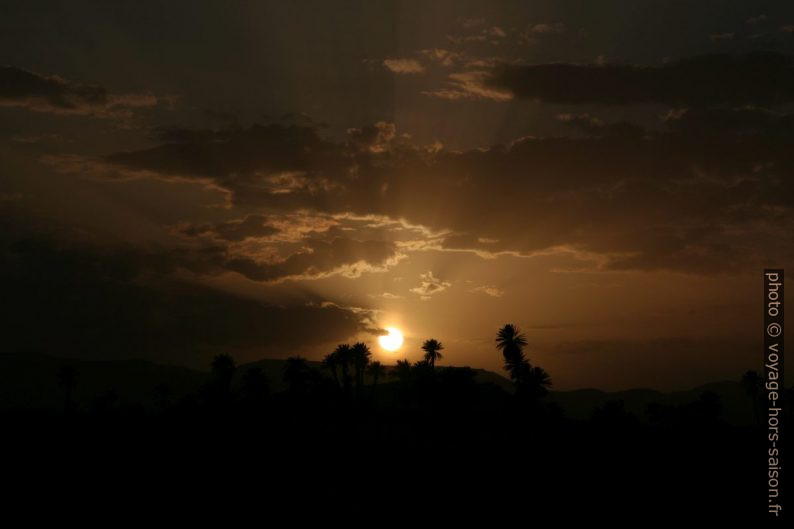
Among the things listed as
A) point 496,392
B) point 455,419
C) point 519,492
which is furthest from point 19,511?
point 496,392

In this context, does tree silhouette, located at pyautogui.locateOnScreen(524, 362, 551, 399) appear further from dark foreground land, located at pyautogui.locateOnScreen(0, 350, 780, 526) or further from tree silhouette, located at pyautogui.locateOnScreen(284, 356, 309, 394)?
tree silhouette, located at pyautogui.locateOnScreen(284, 356, 309, 394)

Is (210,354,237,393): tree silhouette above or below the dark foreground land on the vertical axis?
above

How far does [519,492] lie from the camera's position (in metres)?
60.3

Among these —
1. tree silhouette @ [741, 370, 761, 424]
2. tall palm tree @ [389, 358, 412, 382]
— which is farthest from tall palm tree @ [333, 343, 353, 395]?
tree silhouette @ [741, 370, 761, 424]

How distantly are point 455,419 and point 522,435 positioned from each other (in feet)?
64.9

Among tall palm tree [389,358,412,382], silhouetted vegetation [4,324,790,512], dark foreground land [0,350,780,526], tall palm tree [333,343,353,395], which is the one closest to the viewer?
dark foreground land [0,350,780,526]

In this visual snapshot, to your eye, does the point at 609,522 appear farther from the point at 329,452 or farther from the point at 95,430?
the point at 95,430

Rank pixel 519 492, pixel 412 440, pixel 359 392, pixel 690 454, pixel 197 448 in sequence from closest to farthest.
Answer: pixel 519 492
pixel 197 448
pixel 690 454
pixel 412 440
pixel 359 392

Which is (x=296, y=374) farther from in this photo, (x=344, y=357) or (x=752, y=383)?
(x=752, y=383)

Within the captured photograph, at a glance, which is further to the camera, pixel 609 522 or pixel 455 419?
pixel 455 419

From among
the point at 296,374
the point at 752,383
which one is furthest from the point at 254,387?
the point at 752,383

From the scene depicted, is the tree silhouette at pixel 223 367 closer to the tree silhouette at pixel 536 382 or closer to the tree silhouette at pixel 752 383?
the tree silhouette at pixel 536 382

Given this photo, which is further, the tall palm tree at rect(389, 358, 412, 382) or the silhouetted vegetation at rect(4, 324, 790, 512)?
the tall palm tree at rect(389, 358, 412, 382)

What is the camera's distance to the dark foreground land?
5419cm
